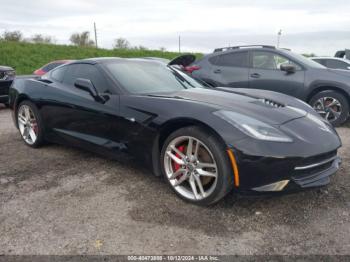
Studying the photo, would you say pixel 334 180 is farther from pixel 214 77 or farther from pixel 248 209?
pixel 214 77

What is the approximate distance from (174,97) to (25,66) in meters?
19.0

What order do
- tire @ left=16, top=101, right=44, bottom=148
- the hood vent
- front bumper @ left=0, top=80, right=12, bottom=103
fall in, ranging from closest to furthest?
the hood vent → tire @ left=16, top=101, right=44, bottom=148 → front bumper @ left=0, top=80, right=12, bottom=103

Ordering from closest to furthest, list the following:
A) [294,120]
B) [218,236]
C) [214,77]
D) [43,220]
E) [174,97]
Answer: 1. [218,236]
2. [43,220]
3. [294,120]
4. [174,97]
5. [214,77]

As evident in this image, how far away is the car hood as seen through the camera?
2.92 meters

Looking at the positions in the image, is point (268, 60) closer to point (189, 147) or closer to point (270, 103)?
point (270, 103)

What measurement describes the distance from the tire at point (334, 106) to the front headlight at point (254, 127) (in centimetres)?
391

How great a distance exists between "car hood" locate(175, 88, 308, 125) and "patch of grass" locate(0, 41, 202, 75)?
17.8m

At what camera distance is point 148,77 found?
3766mm

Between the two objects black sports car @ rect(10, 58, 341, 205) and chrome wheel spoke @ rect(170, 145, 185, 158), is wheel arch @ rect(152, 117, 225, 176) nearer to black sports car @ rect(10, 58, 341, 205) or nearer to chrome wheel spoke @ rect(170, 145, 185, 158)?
black sports car @ rect(10, 58, 341, 205)

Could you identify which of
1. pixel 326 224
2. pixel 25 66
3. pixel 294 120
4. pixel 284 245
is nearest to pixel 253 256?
pixel 284 245

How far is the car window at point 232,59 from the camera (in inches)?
269

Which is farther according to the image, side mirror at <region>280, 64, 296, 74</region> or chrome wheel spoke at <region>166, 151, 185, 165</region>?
side mirror at <region>280, 64, 296, 74</region>

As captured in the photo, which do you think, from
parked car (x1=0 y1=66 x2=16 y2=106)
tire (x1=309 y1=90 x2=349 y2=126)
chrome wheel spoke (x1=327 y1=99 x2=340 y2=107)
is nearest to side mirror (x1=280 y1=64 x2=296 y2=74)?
tire (x1=309 y1=90 x2=349 y2=126)

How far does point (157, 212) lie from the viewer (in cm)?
280
